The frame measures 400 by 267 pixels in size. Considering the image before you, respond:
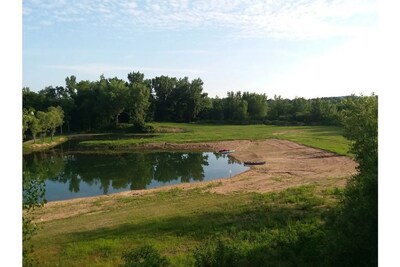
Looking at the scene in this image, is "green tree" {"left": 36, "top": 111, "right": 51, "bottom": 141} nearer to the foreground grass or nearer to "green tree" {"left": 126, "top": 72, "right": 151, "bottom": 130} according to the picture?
"green tree" {"left": 126, "top": 72, "right": 151, "bottom": 130}

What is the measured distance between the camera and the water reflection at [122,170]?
108 feet

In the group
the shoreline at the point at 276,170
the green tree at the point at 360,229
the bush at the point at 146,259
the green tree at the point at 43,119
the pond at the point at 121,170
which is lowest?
the pond at the point at 121,170

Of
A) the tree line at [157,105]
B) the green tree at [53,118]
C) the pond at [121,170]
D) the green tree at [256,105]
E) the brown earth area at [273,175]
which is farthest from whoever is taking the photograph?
the green tree at [256,105]

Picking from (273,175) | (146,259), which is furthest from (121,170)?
(146,259)

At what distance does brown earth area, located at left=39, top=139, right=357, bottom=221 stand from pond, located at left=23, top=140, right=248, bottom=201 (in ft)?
10.5

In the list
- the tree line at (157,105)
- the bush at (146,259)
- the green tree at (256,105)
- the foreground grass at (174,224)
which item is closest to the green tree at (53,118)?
the tree line at (157,105)

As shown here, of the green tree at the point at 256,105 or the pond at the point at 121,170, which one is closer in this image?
the pond at the point at 121,170

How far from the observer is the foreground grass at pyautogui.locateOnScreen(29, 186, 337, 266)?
13.8 metres

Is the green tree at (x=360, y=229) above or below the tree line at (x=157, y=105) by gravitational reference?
below

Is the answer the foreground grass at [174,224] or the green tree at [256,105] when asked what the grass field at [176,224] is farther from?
the green tree at [256,105]

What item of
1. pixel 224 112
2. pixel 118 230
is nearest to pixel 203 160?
pixel 118 230

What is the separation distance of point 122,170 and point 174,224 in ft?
77.9
